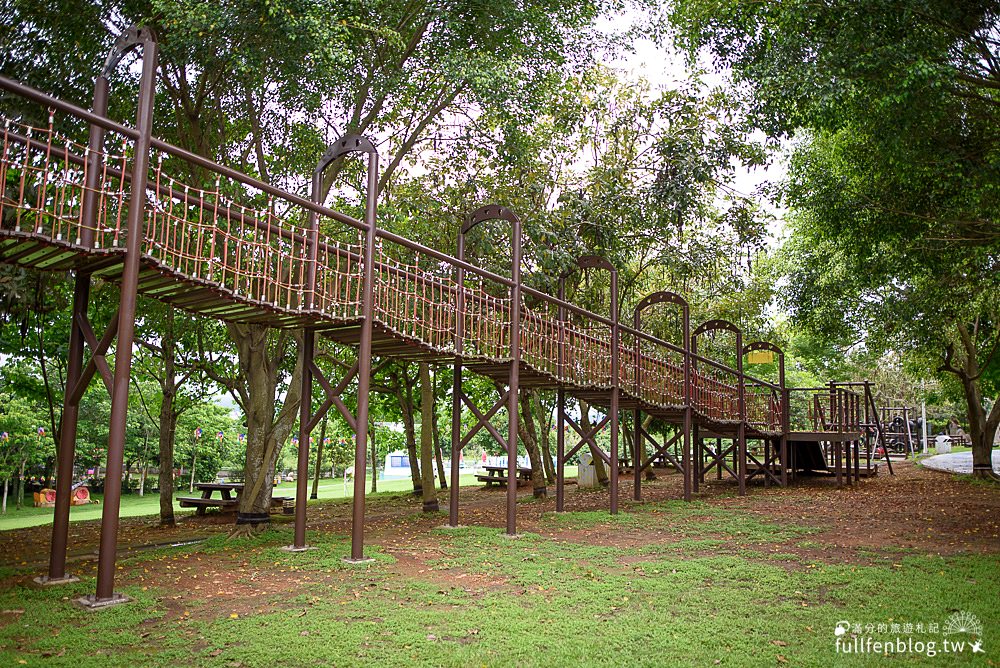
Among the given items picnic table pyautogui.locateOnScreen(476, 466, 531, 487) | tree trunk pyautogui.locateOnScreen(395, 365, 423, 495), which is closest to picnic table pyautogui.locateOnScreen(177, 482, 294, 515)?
tree trunk pyautogui.locateOnScreen(395, 365, 423, 495)

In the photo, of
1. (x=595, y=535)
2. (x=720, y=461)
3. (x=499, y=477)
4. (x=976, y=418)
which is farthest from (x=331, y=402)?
(x=976, y=418)

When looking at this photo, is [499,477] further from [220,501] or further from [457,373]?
[457,373]

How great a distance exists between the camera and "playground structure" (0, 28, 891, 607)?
19.9 ft

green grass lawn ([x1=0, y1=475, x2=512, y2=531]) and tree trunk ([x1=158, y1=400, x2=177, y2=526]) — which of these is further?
green grass lawn ([x1=0, y1=475, x2=512, y2=531])

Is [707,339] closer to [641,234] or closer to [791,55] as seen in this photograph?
[641,234]

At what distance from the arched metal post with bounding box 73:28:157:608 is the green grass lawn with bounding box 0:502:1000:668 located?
34 cm

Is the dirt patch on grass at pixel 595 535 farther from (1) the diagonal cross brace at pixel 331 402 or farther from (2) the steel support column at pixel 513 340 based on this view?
(1) the diagonal cross brace at pixel 331 402

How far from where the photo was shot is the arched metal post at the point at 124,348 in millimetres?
5824

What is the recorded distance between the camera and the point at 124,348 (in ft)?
19.5

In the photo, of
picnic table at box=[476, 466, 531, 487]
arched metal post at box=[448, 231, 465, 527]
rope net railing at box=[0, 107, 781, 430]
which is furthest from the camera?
picnic table at box=[476, 466, 531, 487]

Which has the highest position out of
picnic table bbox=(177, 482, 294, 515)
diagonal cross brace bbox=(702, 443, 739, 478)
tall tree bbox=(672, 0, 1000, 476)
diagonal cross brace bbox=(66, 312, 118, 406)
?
tall tree bbox=(672, 0, 1000, 476)

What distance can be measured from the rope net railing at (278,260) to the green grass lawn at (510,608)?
9.08ft

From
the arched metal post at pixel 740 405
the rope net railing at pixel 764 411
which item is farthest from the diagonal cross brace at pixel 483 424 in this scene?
the rope net railing at pixel 764 411

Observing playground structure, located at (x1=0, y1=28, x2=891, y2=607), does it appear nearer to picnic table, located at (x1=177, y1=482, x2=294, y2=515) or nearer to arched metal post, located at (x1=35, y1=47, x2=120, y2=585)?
arched metal post, located at (x1=35, y1=47, x2=120, y2=585)
